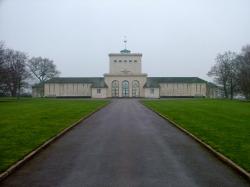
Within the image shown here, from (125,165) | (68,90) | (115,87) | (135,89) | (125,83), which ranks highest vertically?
(125,83)

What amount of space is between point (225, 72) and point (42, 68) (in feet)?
168

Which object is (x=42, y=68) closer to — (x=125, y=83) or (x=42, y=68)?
(x=42, y=68)

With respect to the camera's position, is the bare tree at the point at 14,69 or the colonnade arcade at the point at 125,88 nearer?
the bare tree at the point at 14,69

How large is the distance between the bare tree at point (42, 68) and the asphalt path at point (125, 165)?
92.4 m

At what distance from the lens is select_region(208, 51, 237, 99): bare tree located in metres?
89.4

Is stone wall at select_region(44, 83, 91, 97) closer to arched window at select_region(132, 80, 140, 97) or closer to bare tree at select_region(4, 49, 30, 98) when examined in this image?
arched window at select_region(132, 80, 140, 97)

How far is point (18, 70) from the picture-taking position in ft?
255

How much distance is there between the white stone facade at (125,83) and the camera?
11000cm

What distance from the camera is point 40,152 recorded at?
14.3 metres

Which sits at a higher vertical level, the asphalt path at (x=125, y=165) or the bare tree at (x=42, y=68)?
the bare tree at (x=42, y=68)

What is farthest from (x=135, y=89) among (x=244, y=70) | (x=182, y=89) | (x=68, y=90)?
(x=244, y=70)

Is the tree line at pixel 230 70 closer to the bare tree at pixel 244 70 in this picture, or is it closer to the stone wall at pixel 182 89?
the bare tree at pixel 244 70

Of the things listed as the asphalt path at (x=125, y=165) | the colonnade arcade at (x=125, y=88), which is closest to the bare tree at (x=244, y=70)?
the colonnade arcade at (x=125, y=88)

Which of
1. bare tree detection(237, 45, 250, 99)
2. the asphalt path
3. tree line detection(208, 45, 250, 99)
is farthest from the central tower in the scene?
the asphalt path
